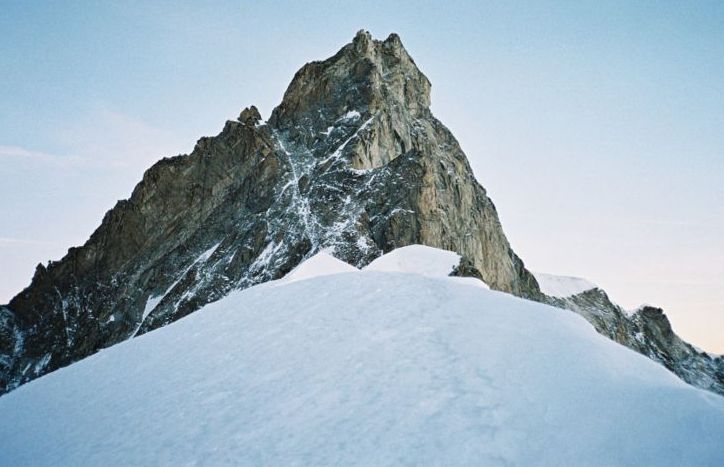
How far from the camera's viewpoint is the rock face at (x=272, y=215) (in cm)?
4928

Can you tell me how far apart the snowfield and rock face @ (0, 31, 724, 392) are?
33.5 meters

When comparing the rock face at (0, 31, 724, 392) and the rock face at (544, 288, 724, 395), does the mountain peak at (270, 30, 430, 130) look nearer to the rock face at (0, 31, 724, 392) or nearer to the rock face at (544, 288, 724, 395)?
the rock face at (0, 31, 724, 392)

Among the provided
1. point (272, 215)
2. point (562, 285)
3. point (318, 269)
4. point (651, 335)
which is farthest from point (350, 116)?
point (651, 335)

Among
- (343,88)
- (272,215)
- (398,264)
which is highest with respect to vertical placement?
(343,88)

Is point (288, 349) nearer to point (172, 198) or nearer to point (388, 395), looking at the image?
point (388, 395)

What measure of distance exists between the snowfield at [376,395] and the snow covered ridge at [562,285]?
99.6m

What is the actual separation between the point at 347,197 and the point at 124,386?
4451 centimetres

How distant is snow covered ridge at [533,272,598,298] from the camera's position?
336 feet

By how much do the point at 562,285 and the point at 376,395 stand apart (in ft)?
363

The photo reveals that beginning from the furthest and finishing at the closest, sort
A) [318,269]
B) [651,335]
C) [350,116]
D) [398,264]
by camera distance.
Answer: [651,335]
[350,116]
[398,264]
[318,269]

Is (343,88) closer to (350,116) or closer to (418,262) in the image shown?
(350,116)

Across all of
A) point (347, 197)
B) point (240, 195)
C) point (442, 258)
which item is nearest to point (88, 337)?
point (240, 195)

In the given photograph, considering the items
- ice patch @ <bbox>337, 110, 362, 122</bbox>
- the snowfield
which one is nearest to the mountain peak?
ice patch @ <bbox>337, 110, 362, 122</bbox>

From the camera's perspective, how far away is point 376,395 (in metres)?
5.88
